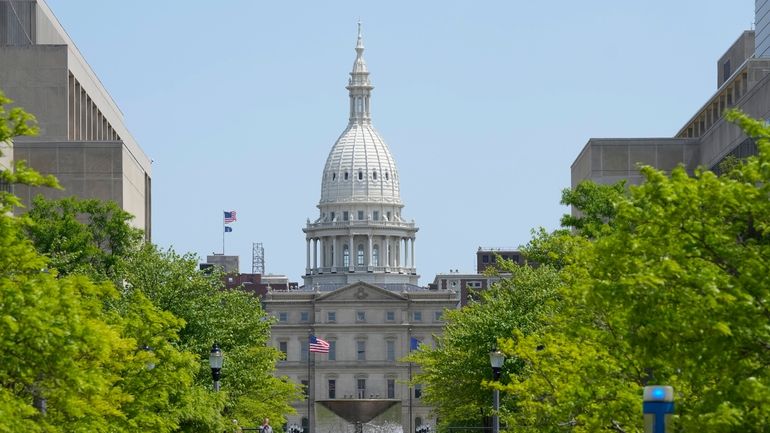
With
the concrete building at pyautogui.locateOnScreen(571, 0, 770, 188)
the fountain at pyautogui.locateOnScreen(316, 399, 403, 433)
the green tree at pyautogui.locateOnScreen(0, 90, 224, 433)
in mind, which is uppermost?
the concrete building at pyautogui.locateOnScreen(571, 0, 770, 188)

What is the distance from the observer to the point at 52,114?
11406 cm

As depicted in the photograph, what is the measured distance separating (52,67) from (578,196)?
37.1 metres

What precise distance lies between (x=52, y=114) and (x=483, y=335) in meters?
35.6

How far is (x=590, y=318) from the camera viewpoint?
163 feet

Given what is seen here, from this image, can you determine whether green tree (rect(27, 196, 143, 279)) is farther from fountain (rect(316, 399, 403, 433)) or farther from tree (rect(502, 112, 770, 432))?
fountain (rect(316, 399, 403, 433))

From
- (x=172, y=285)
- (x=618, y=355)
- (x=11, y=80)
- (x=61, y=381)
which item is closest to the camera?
(x=61, y=381)

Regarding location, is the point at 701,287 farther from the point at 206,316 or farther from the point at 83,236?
the point at 83,236

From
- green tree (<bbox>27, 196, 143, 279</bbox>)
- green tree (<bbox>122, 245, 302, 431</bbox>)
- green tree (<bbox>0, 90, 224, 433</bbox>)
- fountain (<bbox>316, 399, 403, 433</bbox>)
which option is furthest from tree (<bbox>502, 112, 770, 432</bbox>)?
fountain (<bbox>316, 399, 403, 433</bbox>)

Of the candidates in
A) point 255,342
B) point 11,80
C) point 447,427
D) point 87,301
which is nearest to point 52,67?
point 11,80

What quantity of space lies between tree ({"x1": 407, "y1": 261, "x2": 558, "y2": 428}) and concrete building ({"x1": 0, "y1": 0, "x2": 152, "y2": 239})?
20.5 meters

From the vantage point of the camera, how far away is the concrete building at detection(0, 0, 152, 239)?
111 m

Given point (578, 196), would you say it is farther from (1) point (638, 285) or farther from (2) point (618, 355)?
(1) point (638, 285)

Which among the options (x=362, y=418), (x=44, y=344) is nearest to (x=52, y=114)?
(x=44, y=344)

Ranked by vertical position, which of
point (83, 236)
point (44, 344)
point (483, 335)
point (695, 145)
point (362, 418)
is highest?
point (695, 145)
